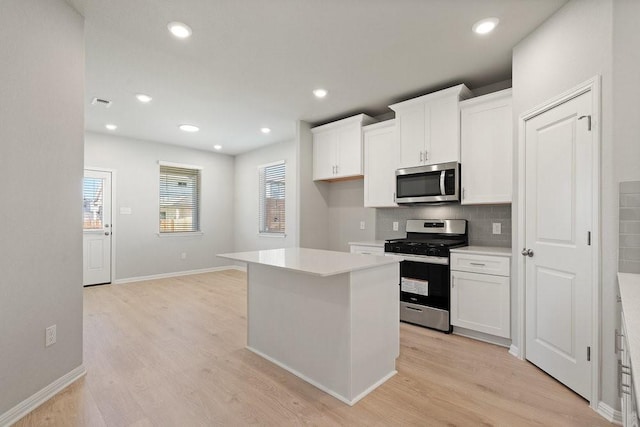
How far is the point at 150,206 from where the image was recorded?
5988mm

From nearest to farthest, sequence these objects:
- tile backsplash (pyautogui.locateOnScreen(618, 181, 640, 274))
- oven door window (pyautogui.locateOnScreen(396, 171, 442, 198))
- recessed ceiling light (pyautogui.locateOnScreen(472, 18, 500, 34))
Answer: tile backsplash (pyautogui.locateOnScreen(618, 181, 640, 274)), recessed ceiling light (pyautogui.locateOnScreen(472, 18, 500, 34)), oven door window (pyautogui.locateOnScreen(396, 171, 442, 198))

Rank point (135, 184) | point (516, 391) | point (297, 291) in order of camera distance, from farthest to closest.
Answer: point (135, 184)
point (297, 291)
point (516, 391)

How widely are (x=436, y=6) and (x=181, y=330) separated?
12.1ft

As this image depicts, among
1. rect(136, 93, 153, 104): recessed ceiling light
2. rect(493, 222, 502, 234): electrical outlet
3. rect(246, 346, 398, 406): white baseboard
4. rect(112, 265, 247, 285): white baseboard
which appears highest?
rect(136, 93, 153, 104): recessed ceiling light

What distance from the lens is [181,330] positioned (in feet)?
10.7

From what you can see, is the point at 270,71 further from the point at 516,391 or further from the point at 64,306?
the point at 516,391

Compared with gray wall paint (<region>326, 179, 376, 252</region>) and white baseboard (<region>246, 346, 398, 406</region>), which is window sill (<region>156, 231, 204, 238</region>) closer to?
gray wall paint (<region>326, 179, 376, 252</region>)

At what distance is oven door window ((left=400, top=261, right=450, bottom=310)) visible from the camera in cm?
316

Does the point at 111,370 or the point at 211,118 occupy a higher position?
the point at 211,118

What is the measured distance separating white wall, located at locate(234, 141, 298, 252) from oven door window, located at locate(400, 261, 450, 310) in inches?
106

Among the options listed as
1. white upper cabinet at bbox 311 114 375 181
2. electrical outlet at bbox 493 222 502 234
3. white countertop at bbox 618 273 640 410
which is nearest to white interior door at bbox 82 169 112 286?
white upper cabinet at bbox 311 114 375 181

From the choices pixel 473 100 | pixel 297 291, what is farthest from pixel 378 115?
pixel 297 291

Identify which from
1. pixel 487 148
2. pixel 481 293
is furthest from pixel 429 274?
pixel 487 148

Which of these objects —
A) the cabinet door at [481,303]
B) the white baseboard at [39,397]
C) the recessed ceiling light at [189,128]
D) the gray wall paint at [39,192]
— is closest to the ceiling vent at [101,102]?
the recessed ceiling light at [189,128]
